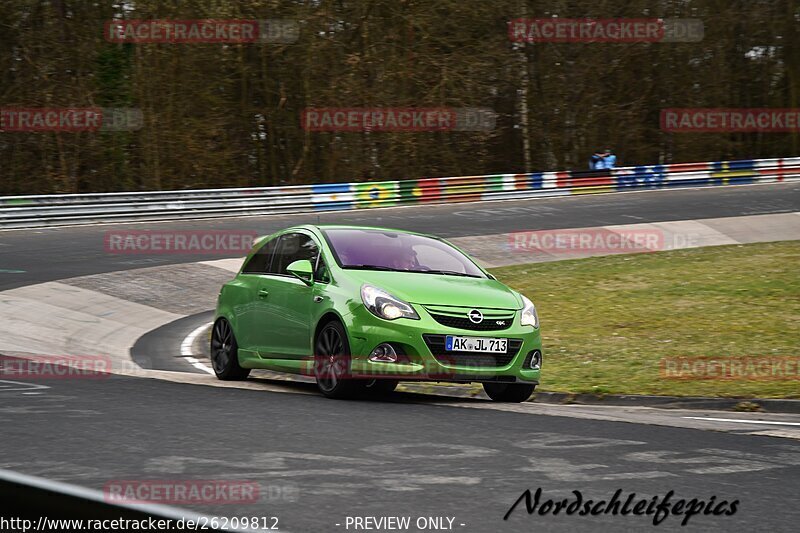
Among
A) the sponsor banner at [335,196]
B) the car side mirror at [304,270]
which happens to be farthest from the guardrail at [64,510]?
the sponsor banner at [335,196]

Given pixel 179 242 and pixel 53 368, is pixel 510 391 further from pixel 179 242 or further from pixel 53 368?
pixel 179 242

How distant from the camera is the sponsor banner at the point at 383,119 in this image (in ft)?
139

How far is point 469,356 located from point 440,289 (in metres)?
0.65

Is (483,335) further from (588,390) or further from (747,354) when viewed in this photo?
(747,354)

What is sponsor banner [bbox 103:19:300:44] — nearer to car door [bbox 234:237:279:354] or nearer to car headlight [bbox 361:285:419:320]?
car door [bbox 234:237:279:354]

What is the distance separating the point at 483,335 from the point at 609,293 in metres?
11.8

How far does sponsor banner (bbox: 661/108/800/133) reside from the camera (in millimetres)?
49781

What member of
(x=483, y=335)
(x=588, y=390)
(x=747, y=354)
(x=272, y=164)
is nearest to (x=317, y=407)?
(x=483, y=335)

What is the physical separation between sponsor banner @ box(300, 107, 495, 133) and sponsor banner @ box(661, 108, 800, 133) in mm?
10695

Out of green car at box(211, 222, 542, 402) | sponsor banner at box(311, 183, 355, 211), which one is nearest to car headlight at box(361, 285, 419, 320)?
green car at box(211, 222, 542, 402)

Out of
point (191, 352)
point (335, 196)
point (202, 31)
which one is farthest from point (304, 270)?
point (202, 31)

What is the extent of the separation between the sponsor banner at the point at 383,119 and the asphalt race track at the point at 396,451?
31.7 meters

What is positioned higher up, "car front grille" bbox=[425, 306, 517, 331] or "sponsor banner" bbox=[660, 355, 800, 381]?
"car front grille" bbox=[425, 306, 517, 331]

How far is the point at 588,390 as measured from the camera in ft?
36.9
